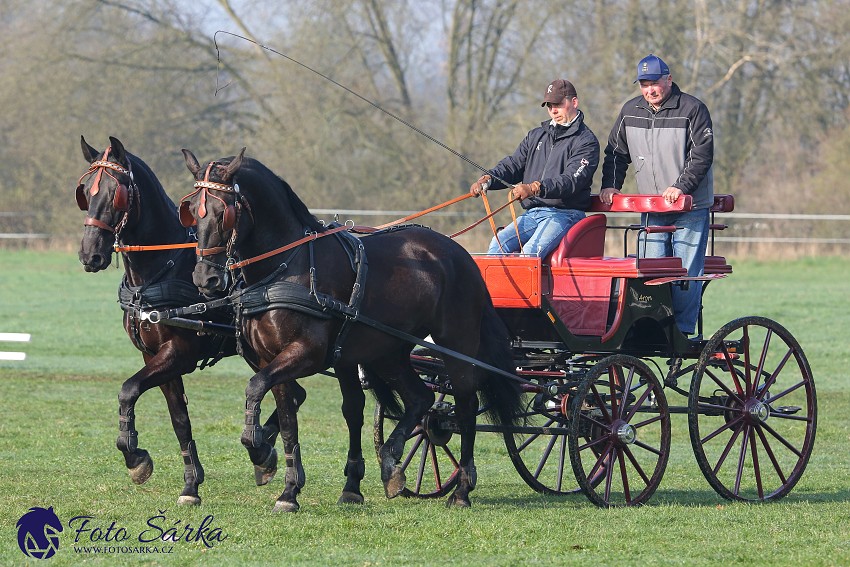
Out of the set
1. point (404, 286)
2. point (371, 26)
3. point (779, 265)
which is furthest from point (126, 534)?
point (371, 26)

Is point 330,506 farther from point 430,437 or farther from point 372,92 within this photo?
point 372,92

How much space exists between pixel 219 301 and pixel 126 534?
1200mm

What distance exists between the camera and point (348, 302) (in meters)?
6.46

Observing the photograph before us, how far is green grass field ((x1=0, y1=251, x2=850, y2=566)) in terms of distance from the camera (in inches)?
221

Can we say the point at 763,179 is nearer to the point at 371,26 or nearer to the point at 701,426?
the point at 371,26

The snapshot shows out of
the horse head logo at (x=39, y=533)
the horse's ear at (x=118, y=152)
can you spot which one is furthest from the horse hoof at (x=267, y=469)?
the horse's ear at (x=118, y=152)

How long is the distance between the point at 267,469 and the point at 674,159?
9.49ft

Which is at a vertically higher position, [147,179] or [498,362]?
[147,179]

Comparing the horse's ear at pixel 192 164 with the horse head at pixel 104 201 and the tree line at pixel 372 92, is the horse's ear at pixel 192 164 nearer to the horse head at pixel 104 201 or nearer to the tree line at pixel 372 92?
the horse head at pixel 104 201

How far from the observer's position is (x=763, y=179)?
101 ft

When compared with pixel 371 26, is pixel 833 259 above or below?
below

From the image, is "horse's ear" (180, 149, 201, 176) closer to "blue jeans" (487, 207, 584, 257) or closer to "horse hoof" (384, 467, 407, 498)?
"horse hoof" (384, 467, 407, 498)

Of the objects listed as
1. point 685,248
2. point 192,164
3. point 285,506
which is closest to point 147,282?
point 192,164

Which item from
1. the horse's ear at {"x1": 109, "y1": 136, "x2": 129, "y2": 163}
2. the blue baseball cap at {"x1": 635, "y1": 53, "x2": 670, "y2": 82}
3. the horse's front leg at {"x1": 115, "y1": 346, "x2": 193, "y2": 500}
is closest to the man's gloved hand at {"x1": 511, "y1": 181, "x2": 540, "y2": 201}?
the blue baseball cap at {"x1": 635, "y1": 53, "x2": 670, "y2": 82}
